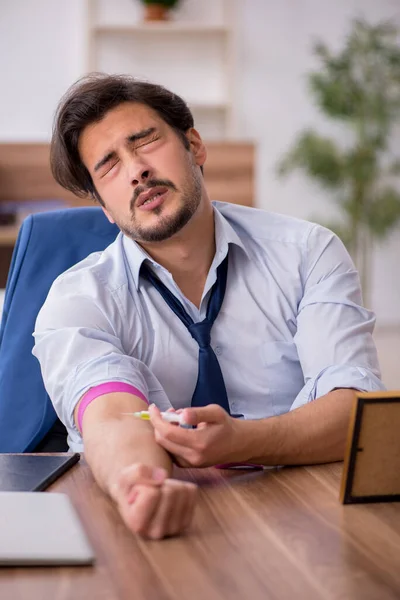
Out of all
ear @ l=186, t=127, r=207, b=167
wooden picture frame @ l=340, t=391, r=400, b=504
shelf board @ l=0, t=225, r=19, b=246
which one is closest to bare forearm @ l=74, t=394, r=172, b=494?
wooden picture frame @ l=340, t=391, r=400, b=504

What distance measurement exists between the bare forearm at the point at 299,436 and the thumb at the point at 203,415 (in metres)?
0.08

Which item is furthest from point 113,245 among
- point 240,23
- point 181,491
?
point 240,23

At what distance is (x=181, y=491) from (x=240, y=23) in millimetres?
5542

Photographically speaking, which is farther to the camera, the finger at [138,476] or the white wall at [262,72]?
the white wall at [262,72]

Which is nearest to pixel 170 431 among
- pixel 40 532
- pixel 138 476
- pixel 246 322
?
pixel 138 476

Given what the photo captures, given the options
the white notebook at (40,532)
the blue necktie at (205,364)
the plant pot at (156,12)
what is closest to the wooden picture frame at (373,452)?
the white notebook at (40,532)

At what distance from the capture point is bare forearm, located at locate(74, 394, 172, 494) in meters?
1.22

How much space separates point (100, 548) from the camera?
1.00 m

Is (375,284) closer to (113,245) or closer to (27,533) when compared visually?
(113,245)

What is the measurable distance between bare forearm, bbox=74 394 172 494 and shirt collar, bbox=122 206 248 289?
0.44 meters

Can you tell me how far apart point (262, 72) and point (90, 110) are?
458 centimetres

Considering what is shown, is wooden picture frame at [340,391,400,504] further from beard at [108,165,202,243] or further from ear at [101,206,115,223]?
ear at [101,206,115,223]

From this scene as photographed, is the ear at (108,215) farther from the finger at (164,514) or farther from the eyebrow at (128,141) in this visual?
the finger at (164,514)

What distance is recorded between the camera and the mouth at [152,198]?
1.79m
